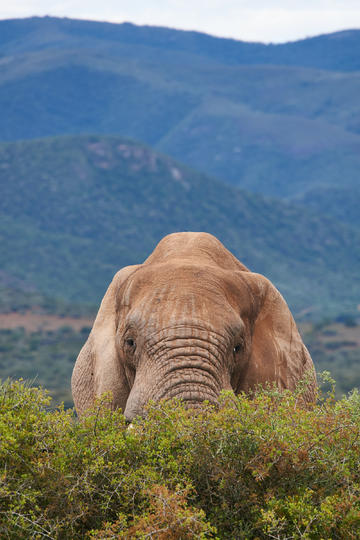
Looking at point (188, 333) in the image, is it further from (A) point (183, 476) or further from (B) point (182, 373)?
(A) point (183, 476)

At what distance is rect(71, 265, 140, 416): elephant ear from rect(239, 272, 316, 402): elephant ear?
1086 mm

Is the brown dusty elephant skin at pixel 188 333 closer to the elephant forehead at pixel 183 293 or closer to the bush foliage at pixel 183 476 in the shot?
the elephant forehead at pixel 183 293

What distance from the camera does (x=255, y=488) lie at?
4848 millimetres

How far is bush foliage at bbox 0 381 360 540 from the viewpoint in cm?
457

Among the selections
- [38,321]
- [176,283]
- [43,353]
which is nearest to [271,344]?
[176,283]

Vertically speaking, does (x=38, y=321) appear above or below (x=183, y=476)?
below

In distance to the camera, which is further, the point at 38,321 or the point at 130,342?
the point at 38,321

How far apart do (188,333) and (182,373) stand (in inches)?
12.8

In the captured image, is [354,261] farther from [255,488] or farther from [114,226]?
[255,488]

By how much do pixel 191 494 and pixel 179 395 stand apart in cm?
179

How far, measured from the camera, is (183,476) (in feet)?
16.0

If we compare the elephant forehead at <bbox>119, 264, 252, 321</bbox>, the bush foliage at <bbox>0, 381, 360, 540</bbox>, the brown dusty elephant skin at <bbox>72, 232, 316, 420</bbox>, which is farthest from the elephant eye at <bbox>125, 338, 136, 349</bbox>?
the bush foliage at <bbox>0, 381, 360, 540</bbox>

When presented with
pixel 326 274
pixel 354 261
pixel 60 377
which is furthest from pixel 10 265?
pixel 60 377

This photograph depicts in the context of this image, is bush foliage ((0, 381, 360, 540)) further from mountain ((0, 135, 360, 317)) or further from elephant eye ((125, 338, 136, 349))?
mountain ((0, 135, 360, 317))
